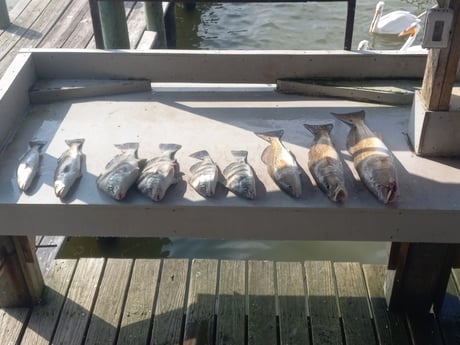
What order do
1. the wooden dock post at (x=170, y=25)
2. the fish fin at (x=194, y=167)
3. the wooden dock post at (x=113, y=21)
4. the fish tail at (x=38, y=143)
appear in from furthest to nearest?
the wooden dock post at (x=170, y=25) → the wooden dock post at (x=113, y=21) → the fish tail at (x=38, y=143) → the fish fin at (x=194, y=167)

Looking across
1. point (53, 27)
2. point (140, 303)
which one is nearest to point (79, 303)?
point (140, 303)

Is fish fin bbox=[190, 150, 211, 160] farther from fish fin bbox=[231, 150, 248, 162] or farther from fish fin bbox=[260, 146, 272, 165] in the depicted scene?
fish fin bbox=[260, 146, 272, 165]

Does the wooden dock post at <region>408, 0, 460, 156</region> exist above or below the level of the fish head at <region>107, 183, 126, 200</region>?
above

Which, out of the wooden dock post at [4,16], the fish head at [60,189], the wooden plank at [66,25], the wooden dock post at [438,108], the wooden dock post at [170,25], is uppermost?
the wooden dock post at [438,108]

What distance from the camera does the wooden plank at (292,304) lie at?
3.47 meters

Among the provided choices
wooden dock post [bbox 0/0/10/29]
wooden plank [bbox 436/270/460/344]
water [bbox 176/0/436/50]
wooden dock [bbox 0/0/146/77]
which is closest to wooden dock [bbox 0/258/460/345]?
wooden plank [bbox 436/270/460/344]

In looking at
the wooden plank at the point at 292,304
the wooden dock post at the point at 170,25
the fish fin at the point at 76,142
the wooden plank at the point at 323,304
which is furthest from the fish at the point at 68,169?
the wooden dock post at the point at 170,25

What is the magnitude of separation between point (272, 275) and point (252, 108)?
1186 mm

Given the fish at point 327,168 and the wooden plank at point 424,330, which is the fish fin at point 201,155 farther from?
the wooden plank at point 424,330

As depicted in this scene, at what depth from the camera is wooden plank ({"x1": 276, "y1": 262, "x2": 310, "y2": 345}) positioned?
11.4 feet

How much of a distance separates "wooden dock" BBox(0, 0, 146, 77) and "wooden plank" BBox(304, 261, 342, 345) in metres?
3.84

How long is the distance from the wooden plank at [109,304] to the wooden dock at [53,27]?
3407 millimetres

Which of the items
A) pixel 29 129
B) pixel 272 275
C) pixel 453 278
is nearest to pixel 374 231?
pixel 272 275

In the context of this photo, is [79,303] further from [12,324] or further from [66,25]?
[66,25]
